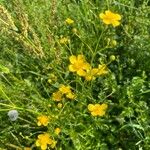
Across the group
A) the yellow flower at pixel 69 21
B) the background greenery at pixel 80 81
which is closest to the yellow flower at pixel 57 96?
the background greenery at pixel 80 81

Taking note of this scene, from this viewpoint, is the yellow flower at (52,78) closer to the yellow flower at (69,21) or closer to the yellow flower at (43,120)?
the yellow flower at (43,120)

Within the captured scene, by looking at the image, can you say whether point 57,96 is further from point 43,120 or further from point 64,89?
point 43,120

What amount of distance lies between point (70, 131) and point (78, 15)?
2.80ft

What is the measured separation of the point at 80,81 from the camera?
2281mm

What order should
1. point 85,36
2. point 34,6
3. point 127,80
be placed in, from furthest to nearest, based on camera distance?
1. point 34,6
2. point 85,36
3. point 127,80

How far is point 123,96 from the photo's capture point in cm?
232

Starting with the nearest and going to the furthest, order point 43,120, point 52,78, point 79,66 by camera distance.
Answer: point 43,120
point 79,66
point 52,78

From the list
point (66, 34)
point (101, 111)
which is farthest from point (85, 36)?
point (101, 111)

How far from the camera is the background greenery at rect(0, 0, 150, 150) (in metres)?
2.23

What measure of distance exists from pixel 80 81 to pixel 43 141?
13.3 inches

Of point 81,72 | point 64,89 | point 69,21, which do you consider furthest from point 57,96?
point 69,21

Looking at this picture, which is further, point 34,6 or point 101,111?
point 34,6

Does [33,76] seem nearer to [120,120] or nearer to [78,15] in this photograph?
[78,15]

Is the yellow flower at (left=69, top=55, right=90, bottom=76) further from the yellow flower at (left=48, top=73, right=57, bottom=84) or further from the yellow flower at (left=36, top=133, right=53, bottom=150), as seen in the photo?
the yellow flower at (left=36, top=133, right=53, bottom=150)
